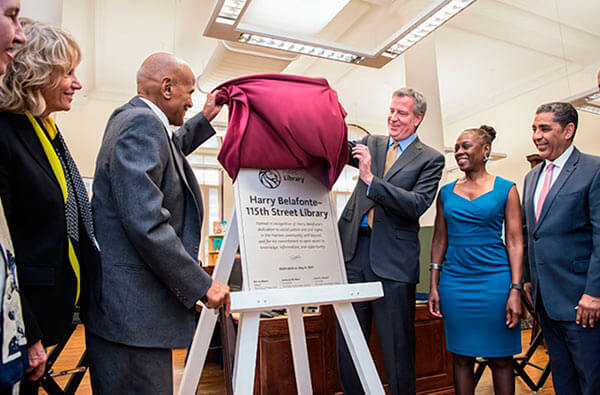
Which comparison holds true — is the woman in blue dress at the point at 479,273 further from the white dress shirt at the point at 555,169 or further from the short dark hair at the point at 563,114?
the short dark hair at the point at 563,114

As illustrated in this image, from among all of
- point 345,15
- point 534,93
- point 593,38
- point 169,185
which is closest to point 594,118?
point 534,93

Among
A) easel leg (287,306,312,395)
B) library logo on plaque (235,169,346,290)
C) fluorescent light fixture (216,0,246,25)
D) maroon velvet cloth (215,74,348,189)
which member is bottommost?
easel leg (287,306,312,395)

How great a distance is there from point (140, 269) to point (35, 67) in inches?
23.2

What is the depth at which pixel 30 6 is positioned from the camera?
2.19m

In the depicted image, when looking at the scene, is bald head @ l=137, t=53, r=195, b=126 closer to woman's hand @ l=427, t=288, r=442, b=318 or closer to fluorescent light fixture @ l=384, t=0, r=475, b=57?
woman's hand @ l=427, t=288, r=442, b=318

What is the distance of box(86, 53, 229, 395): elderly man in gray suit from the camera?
117 centimetres

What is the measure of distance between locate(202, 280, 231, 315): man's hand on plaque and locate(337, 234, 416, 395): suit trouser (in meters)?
0.75

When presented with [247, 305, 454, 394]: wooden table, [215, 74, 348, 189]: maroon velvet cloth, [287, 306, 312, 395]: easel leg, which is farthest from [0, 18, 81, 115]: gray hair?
[247, 305, 454, 394]: wooden table

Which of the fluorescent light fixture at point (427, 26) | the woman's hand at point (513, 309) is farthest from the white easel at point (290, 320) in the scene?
the fluorescent light fixture at point (427, 26)

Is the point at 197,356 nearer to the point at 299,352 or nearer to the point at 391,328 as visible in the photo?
the point at 299,352

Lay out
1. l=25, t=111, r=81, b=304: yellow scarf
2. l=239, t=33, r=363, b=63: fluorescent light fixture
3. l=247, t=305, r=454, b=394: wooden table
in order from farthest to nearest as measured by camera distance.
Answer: l=239, t=33, r=363, b=63: fluorescent light fixture, l=247, t=305, r=454, b=394: wooden table, l=25, t=111, r=81, b=304: yellow scarf

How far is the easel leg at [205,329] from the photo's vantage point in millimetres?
1610

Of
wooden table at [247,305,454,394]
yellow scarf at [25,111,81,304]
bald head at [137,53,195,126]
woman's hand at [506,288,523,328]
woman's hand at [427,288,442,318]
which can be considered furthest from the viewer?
wooden table at [247,305,454,394]

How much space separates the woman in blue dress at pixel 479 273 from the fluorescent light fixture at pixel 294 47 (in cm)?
201
